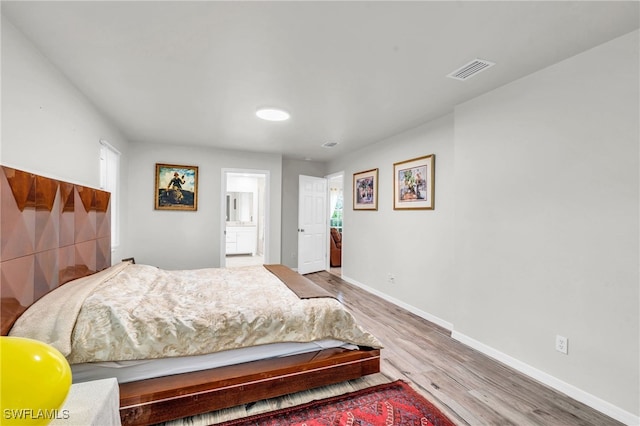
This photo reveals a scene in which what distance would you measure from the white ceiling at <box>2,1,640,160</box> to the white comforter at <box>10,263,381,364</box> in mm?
1631

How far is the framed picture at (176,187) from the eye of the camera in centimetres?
472

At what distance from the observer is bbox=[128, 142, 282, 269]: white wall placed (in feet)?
15.1

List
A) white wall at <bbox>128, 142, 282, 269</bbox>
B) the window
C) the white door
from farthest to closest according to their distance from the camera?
the white door → white wall at <bbox>128, 142, 282, 269</bbox> → the window

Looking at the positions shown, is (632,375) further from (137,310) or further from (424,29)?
(137,310)

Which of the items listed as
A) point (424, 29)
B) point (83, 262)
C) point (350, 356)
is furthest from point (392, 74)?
point (83, 262)

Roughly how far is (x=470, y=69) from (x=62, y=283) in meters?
3.38

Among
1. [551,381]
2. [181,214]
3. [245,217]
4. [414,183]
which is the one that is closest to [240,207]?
[245,217]

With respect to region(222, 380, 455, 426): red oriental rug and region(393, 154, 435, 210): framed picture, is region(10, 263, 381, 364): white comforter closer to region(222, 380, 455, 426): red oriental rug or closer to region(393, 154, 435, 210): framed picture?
region(222, 380, 455, 426): red oriental rug

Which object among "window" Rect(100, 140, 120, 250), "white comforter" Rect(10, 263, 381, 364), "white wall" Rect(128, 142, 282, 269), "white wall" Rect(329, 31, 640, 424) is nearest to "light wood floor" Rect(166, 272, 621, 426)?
"white wall" Rect(329, 31, 640, 424)

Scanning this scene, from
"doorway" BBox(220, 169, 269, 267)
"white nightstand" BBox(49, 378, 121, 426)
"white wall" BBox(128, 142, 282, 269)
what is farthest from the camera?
"doorway" BBox(220, 169, 269, 267)

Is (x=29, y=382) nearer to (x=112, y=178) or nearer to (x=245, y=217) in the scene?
(x=112, y=178)

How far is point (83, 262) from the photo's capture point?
2.39 meters

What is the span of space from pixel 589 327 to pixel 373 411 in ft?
5.12

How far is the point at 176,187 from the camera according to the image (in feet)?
15.8
